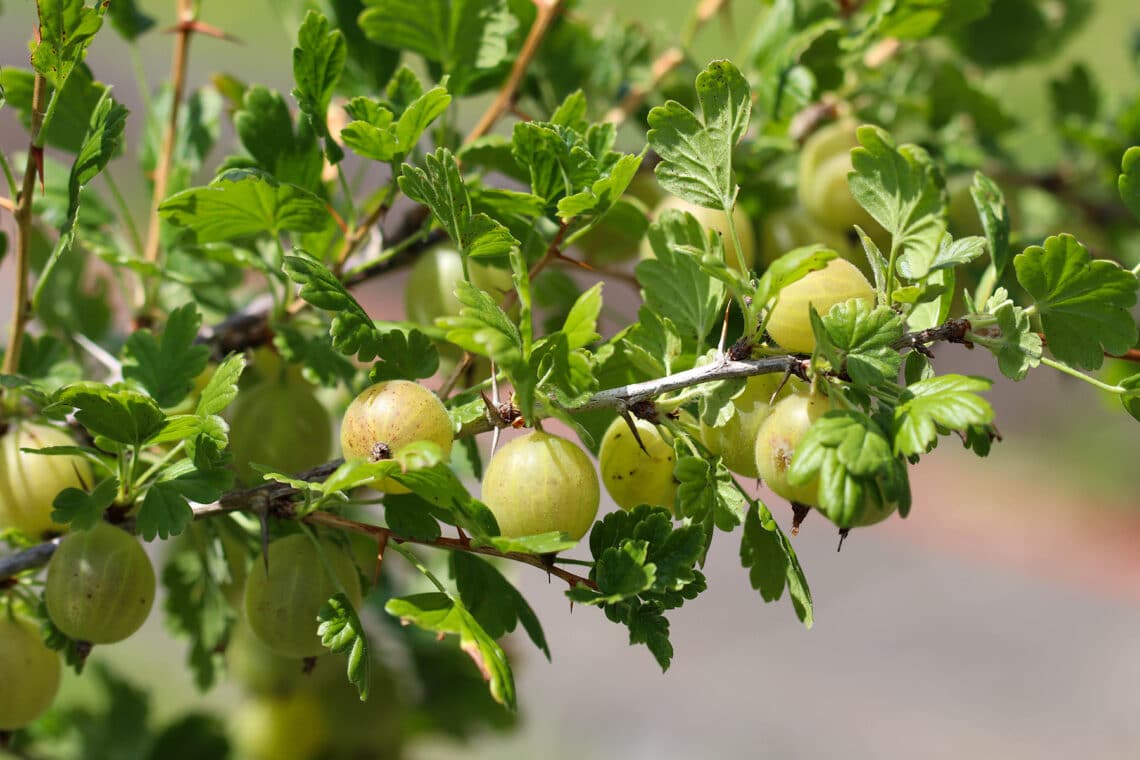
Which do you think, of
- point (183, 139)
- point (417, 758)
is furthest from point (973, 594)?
point (183, 139)

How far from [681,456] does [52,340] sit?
0.43 meters

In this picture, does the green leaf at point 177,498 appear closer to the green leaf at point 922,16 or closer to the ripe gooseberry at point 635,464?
the ripe gooseberry at point 635,464

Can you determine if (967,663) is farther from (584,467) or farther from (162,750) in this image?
(584,467)

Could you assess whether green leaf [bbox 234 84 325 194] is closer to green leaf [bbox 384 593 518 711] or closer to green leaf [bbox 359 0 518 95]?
green leaf [bbox 359 0 518 95]

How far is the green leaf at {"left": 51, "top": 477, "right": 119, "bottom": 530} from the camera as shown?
1.61ft

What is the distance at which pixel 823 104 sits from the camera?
2.60ft

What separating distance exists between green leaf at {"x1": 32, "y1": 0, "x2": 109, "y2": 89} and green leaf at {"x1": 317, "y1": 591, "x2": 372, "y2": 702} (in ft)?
0.88

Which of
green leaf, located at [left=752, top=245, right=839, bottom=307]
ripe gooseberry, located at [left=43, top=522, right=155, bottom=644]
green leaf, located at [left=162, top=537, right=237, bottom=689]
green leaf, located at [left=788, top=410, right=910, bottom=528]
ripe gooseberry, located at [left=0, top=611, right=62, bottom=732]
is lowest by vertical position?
green leaf, located at [left=162, top=537, right=237, bottom=689]

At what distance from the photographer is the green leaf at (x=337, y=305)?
46cm

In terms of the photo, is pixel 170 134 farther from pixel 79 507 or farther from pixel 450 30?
pixel 79 507

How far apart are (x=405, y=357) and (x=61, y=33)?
0.68ft

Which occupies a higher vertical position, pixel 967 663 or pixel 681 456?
pixel 681 456

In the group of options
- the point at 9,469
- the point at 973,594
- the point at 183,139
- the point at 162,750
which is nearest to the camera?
the point at 9,469

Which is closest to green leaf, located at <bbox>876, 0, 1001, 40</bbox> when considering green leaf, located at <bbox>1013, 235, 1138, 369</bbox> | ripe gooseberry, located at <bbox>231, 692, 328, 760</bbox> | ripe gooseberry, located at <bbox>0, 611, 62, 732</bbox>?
green leaf, located at <bbox>1013, 235, 1138, 369</bbox>
